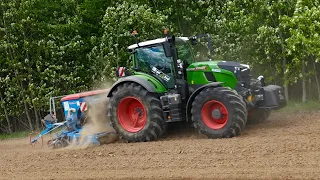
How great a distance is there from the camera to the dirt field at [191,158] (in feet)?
25.9

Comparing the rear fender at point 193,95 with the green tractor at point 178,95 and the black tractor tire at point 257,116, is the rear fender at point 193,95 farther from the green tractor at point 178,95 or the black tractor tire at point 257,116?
the black tractor tire at point 257,116

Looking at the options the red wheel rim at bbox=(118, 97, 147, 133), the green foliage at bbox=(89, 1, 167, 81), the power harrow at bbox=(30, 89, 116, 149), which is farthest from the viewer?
the green foliage at bbox=(89, 1, 167, 81)

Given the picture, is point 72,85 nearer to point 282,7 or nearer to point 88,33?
point 88,33

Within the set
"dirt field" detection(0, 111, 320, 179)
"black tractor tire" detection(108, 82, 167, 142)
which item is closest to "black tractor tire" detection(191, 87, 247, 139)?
"dirt field" detection(0, 111, 320, 179)

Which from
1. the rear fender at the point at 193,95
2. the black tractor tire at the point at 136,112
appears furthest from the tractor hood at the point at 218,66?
the black tractor tire at the point at 136,112

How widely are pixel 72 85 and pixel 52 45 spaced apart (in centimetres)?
166

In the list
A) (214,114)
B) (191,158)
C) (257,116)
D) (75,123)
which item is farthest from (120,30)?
(191,158)

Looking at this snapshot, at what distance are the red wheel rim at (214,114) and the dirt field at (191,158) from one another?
447mm

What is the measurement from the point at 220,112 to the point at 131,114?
2293mm

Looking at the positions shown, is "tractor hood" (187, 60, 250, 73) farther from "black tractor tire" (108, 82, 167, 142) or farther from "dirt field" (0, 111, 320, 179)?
"dirt field" (0, 111, 320, 179)

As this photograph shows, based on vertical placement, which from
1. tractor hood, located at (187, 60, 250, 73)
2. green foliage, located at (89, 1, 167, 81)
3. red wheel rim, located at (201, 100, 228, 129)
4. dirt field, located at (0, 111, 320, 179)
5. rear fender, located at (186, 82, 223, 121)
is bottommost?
dirt field, located at (0, 111, 320, 179)

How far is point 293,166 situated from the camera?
25.5ft

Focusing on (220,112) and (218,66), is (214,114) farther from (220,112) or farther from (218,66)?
(218,66)

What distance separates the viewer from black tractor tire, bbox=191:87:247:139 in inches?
412
